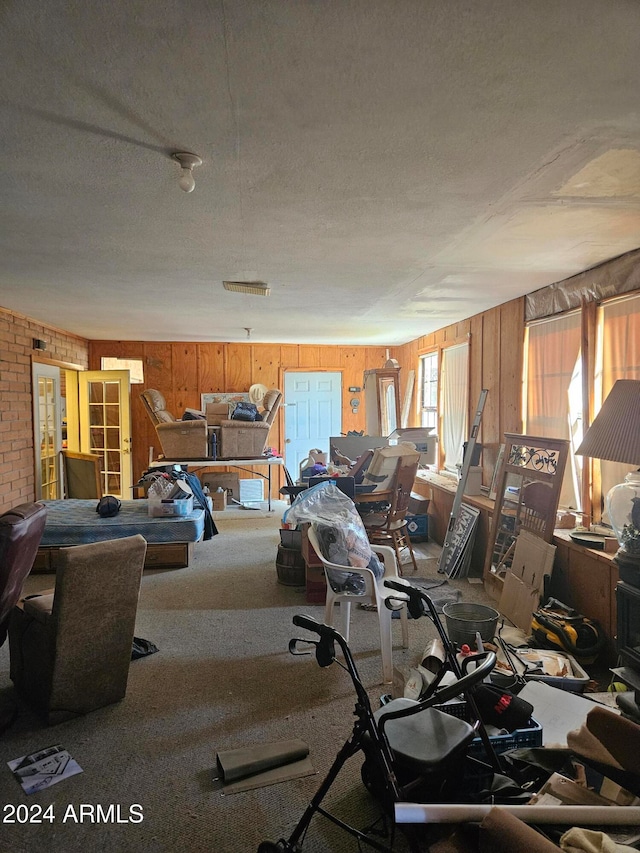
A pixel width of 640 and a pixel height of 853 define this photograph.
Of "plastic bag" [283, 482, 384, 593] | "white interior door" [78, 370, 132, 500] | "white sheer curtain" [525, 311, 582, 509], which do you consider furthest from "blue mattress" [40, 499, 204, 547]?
"white sheer curtain" [525, 311, 582, 509]

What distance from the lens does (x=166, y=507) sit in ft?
15.6

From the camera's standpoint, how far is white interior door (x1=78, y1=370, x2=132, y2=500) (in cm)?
750

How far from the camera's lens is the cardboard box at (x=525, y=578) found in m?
3.42

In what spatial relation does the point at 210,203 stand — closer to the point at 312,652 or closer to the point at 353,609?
the point at 312,652

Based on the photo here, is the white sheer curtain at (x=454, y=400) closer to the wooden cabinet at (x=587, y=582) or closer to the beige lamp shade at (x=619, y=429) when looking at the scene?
the wooden cabinet at (x=587, y=582)

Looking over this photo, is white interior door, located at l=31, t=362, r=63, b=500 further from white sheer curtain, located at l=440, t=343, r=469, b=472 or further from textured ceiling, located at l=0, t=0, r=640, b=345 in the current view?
white sheer curtain, located at l=440, t=343, r=469, b=472

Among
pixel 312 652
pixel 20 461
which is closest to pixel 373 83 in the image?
pixel 312 652

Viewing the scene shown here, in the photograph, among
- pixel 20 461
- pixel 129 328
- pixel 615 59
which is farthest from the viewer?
pixel 129 328

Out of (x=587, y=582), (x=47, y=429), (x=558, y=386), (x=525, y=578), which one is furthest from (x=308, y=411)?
(x=587, y=582)

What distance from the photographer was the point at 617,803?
159cm

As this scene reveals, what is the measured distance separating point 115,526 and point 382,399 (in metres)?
4.13

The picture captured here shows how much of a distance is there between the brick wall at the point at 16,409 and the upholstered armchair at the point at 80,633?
315 centimetres

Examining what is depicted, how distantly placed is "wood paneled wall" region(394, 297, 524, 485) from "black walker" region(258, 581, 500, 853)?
10.8ft

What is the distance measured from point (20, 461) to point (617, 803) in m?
5.82
